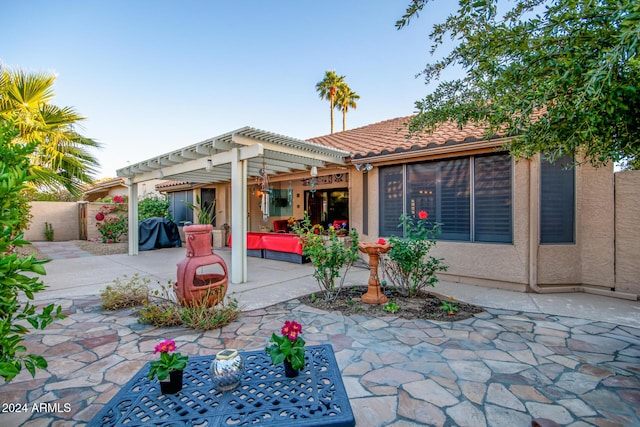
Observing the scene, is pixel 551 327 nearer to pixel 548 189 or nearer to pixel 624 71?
pixel 548 189

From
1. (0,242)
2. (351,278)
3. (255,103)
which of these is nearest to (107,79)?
(255,103)

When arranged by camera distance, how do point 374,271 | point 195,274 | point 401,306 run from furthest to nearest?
point 374,271 → point 401,306 → point 195,274

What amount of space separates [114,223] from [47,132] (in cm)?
752

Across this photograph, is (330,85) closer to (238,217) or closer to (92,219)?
(92,219)

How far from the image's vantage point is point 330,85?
77.0ft

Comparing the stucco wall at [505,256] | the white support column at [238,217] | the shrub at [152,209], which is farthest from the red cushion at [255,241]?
the shrub at [152,209]

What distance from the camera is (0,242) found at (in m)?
1.60

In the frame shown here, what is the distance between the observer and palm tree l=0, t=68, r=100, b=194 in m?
6.89

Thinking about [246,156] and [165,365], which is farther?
[246,156]

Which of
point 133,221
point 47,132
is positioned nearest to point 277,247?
point 133,221

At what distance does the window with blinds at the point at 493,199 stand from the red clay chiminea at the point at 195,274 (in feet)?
17.9

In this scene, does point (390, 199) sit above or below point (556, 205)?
above

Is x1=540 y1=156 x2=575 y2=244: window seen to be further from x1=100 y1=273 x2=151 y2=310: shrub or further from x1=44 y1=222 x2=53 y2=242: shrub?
x1=44 y1=222 x2=53 y2=242: shrub

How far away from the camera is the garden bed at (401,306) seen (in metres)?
4.54
